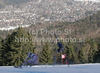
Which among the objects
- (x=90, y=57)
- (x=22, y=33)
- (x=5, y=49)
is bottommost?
(x=90, y=57)

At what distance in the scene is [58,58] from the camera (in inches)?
1435

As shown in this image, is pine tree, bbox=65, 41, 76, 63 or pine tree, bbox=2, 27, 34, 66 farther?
pine tree, bbox=65, 41, 76, 63

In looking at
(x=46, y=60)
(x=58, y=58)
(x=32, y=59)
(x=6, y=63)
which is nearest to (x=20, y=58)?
(x=6, y=63)

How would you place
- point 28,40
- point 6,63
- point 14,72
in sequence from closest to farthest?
point 14,72 < point 6,63 < point 28,40

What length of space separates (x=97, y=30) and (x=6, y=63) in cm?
16441

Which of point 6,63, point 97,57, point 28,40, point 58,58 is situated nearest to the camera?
point 6,63

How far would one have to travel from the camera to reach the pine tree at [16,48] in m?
26.6

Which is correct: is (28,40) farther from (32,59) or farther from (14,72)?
(14,72)

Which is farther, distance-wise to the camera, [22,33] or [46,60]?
[46,60]

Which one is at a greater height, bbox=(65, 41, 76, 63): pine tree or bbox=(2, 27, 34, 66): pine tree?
bbox=(2, 27, 34, 66): pine tree

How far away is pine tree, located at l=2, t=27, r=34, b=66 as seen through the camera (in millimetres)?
26595

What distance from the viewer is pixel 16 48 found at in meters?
27.0

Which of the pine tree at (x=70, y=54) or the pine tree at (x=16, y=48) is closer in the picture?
the pine tree at (x=16, y=48)

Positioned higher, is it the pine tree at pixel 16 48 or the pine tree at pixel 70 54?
the pine tree at pixel 16 48
